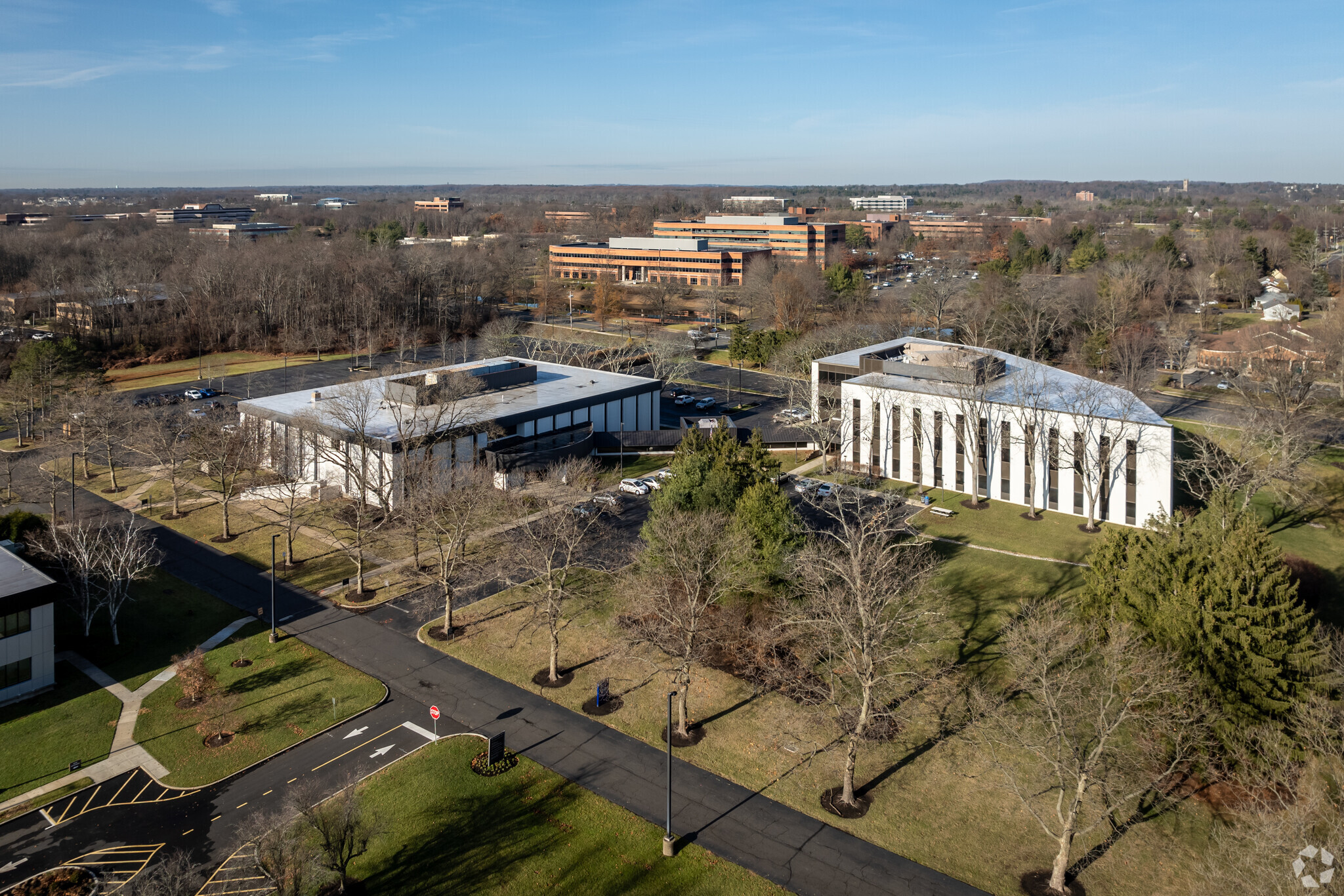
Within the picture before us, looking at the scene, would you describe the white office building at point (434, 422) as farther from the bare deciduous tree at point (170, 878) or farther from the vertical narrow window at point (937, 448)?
the vertical narrow window at point (937, 448)

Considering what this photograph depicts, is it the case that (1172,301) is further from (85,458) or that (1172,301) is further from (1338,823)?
(85,458)

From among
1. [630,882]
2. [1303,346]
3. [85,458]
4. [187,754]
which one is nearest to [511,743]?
[630,882]

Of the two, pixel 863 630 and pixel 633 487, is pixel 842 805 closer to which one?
pixel 863 630

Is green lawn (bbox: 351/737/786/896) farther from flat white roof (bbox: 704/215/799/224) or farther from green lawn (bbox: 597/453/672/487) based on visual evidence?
flat white roof (bbox: 704/215/799/224)

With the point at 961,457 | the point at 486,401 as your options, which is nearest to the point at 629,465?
the point at 486,401

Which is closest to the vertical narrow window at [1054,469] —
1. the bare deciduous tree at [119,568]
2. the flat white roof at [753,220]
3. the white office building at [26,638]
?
the bare deciduous tree at [119,568]

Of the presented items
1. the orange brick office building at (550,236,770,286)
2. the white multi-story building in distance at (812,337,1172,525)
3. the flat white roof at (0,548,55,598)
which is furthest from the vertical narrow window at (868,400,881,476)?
the orange brick office building at (550,236,770,286)
